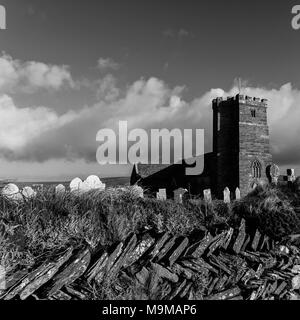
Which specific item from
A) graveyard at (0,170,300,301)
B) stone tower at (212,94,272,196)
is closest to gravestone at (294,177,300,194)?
graveyard at (0,170,300,301)

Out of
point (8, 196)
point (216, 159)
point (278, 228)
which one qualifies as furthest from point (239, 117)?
point (8, 196)

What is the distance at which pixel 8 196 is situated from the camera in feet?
14.0

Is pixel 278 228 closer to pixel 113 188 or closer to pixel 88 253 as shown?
pixel 113 188

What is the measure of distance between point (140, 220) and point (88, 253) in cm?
132

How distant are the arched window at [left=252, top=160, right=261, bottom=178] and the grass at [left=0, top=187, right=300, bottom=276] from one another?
94.9 feet

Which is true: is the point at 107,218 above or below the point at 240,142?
below

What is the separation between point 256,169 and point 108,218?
32655mm

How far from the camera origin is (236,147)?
34969 mm

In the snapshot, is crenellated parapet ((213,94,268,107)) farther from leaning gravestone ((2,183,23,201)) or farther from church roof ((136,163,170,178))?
leaning gravestone ((2,183,23,201))

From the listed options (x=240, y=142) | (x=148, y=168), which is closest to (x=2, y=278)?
(x=240, y=142)

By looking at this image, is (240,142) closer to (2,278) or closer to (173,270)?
(173,270)

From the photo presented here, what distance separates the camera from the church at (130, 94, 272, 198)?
3412 centimetres

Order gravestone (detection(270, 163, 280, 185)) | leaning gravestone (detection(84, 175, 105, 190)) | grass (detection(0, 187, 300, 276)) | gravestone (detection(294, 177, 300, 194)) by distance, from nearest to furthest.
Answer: grass (detection(0, 187, 300, 276))
leaning gravestone (detection(84, 175, 105, 190))
gravestone (detection(294, 177, 300, 194))
gravestone (detection(270, 163, 280, 185))

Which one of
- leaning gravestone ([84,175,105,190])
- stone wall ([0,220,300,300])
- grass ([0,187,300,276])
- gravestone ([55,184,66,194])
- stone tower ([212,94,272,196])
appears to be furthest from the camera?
stone tower ([212,94,272,196])
